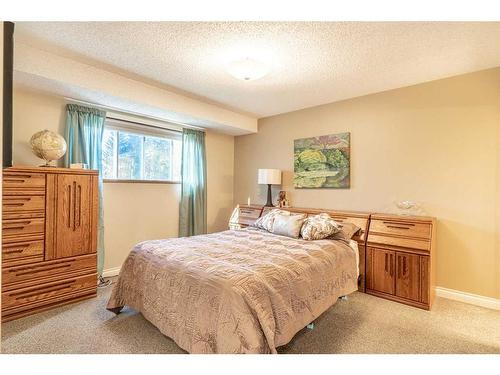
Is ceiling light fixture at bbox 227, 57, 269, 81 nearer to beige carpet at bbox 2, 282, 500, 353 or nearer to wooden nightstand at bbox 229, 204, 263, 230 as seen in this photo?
wooden nightstand at bbox 229, 204, 263, 230

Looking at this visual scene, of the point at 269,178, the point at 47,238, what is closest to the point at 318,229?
the point at 269,178

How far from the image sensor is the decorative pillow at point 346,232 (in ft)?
9.20

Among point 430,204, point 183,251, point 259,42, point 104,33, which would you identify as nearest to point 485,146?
point 430,204

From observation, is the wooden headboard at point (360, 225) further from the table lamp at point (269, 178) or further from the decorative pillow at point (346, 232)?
the table lamp at point (269, 178)

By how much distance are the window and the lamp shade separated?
4.51 ft

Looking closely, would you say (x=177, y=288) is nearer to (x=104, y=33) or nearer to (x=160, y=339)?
(x=160, y=339)

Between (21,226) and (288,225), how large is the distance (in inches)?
103

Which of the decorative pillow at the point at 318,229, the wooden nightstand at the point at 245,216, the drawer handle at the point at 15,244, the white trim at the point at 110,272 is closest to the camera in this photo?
the drawer handle at the point at 15,244

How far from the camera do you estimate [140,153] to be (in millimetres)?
3762

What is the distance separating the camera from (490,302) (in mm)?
2566

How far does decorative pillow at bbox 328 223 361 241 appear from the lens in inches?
110

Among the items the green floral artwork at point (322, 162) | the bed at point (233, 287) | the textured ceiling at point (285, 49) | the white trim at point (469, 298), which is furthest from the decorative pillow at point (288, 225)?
the white trim at point (469, 298)

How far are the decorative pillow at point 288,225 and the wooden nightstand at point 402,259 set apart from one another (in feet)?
2.65

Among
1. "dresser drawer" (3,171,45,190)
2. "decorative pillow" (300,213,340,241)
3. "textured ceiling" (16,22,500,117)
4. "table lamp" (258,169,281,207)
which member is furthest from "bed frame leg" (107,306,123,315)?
"table lamp" (258,169,281,207)
